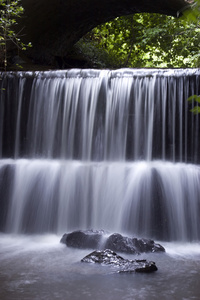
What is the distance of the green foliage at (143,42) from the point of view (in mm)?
11738

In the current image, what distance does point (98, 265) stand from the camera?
14.4 feet

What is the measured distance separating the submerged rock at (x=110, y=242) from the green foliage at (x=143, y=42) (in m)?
6.62

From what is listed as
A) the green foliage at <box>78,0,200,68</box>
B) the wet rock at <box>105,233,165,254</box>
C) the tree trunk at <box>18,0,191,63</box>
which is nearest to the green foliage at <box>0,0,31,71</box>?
the tree trunk at <box>18,0,191,63</box>

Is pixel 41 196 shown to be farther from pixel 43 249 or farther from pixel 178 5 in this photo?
pixel 178 5

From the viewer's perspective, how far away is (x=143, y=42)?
12086 millimetres

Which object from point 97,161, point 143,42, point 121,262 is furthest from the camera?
point 143,42

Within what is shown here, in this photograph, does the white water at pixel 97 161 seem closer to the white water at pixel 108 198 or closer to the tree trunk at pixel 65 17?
the white water at pixel 108 198

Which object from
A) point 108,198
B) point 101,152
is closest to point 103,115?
point 101,152

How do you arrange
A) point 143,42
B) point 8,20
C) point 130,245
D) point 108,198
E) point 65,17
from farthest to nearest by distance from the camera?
point 143,42
point 65,17
point 8,20
point 108,198
point 130,245

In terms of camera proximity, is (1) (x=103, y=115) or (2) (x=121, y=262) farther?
(1) (x=103, y=115)

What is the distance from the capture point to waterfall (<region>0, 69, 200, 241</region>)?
6.32 metres

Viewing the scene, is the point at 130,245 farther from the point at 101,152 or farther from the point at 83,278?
the point at 101,152

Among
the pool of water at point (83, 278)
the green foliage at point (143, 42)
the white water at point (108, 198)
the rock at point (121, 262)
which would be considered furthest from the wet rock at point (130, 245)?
the green foliage at point (143, 42)

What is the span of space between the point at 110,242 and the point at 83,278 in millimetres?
1282
